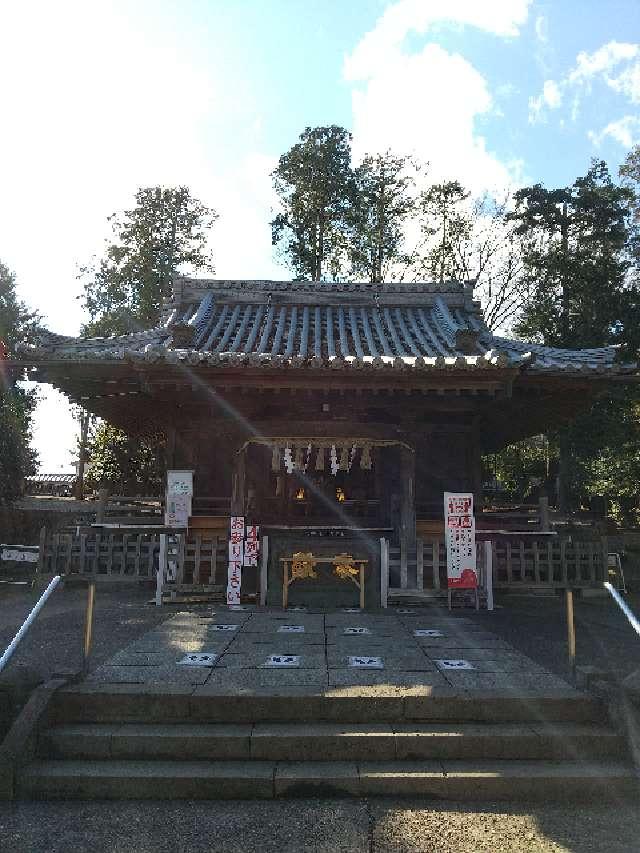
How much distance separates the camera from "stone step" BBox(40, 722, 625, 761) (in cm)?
398

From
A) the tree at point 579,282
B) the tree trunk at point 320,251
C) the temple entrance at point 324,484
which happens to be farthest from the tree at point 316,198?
the temple entrance at point 324,484

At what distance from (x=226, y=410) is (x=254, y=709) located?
6.36m

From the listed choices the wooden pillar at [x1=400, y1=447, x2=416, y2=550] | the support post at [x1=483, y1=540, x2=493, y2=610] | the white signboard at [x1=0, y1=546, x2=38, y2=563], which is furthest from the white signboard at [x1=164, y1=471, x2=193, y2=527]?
the support post at [x1=483, y1=540, x2=493, y2=610]

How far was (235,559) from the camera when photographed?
29.1ft

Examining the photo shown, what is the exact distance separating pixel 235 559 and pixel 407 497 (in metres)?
3.30

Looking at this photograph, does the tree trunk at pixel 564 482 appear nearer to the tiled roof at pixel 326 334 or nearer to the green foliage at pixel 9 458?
the tiled roof at pixel 326 334

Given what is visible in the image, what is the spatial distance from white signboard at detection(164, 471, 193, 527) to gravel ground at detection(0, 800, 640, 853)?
5875 millimetres

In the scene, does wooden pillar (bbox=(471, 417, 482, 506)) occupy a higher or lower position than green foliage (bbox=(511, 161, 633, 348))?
lower

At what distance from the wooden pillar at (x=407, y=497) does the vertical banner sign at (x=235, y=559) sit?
2.85 m

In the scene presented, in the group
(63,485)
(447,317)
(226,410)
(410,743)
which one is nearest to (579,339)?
(447,317)

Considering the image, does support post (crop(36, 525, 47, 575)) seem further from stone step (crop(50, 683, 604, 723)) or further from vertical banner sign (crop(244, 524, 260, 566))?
stone step (crop(50, 683, 604, 723))

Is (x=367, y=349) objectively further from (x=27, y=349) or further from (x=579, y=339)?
(x=579, y=339)

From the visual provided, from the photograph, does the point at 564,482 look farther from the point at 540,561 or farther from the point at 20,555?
the point at 20,555

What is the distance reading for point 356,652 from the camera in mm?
5992
